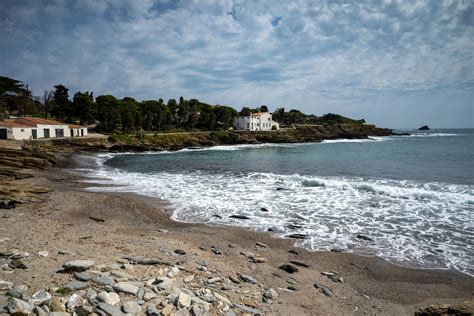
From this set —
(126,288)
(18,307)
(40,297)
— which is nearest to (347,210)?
(126,288)

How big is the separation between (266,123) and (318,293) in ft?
329

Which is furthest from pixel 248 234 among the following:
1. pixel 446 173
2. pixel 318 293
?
pixel 446 173

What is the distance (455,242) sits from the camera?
10.7 meters

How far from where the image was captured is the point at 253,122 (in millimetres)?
99312

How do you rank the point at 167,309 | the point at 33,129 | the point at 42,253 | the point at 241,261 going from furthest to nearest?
the point at 33,129 < the point at 241,261 < the point at 42,253 < the point at 167,309

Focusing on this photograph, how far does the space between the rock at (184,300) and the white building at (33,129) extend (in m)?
51.1

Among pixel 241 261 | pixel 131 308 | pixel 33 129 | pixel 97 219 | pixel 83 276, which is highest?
pixel 33 129

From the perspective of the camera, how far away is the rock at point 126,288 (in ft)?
17.4

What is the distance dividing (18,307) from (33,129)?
53827 mm

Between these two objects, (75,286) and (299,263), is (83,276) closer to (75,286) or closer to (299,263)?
(75,286)

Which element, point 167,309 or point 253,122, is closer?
point 167,309

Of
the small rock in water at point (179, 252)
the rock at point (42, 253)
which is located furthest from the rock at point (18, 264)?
the small rock in water at point (179, 252)

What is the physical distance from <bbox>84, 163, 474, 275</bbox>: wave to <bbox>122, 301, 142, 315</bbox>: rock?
22.9 feet

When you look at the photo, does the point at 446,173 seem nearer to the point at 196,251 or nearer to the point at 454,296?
the point at 454,296
